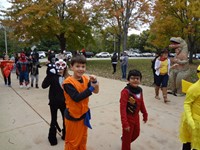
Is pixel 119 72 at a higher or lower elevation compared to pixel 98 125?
higher

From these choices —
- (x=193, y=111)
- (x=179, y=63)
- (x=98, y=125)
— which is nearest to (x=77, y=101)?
(x=193, y=111)

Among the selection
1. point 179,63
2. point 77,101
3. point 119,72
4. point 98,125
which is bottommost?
point 98,125

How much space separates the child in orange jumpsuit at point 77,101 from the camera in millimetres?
2361

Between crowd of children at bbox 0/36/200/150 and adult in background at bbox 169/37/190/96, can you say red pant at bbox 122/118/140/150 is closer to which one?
crowd of children at bbox 0/36/200/150

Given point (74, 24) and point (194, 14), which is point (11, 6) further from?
point (194, 14)

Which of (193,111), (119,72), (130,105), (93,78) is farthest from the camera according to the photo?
(119,72)

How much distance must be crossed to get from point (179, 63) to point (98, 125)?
14.3 ft

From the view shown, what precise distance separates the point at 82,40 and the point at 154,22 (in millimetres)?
8952

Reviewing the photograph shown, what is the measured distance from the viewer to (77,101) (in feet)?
7.68

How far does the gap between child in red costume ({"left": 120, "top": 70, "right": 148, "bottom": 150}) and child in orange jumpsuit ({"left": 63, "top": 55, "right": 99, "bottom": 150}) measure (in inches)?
22.4

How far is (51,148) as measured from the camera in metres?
3.47

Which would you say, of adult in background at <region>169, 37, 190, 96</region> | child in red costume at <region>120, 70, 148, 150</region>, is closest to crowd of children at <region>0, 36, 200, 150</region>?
child in red costume at <region>120, 70, 148, 150</region>

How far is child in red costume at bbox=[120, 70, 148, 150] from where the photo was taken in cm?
287

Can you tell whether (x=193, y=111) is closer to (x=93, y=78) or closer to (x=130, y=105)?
(x=130, y=105)
